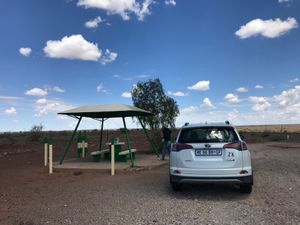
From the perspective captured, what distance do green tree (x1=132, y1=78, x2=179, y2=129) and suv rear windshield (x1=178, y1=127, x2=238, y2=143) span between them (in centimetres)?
1512

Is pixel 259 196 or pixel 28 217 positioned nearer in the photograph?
pixel 28 217

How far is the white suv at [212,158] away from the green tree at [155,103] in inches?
603

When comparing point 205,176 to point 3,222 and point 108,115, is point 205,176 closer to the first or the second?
point 3,222

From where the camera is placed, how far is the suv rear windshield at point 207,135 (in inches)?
360

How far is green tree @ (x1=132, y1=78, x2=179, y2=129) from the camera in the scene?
24.7 m

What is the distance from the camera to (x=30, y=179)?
13242 mm

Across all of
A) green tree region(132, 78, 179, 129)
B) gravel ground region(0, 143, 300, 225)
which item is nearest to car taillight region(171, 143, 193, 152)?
gravel ground region(0, 143, 300, 225)

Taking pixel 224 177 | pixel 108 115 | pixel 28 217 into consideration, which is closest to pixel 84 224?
pixel 28 217

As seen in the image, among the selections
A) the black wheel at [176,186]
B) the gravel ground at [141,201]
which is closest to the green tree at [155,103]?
the gravel ground at [141,201]

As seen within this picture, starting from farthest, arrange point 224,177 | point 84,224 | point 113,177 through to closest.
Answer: point 113,177, point 224,177, point 84,224

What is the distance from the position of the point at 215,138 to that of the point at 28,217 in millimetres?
4583

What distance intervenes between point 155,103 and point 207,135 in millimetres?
15363

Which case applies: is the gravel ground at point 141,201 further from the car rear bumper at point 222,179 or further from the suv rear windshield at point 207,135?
the suv rear windshield at point 207,135

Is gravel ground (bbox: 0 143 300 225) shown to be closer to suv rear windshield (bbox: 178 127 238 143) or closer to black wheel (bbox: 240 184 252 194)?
black wheel (bbox: 240 184 252 194)
